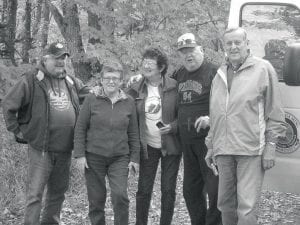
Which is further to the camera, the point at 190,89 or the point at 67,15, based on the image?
the point at 67,15

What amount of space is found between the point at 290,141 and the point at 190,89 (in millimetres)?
1067

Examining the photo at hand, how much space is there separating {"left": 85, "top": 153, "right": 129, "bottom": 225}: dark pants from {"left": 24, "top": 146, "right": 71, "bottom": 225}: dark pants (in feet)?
1.36

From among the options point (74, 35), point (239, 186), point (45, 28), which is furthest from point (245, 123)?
point (45, 28)

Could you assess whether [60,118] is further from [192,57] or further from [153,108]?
[192,57]

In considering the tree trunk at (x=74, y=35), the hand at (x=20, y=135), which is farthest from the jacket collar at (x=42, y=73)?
the tree trunk at (x=74, y=35)

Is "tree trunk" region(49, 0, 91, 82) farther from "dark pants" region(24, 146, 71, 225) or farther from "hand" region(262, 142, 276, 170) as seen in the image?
"hand" region(262, 142, 276, 170)

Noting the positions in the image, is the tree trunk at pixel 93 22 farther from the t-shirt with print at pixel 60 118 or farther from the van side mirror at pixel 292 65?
the van side mirror at pixel 292 65

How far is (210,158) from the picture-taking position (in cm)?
462

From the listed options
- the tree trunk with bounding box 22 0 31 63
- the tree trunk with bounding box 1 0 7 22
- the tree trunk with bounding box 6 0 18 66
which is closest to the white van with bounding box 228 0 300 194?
the tree trunk with bounding box 6 0 18 66

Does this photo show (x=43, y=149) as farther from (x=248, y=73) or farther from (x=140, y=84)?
(x=248, y=73)

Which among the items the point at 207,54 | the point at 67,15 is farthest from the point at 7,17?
the point at 207,54

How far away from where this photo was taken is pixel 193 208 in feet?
17.0

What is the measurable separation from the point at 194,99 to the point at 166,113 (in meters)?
0.31

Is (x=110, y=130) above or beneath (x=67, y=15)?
beneath
